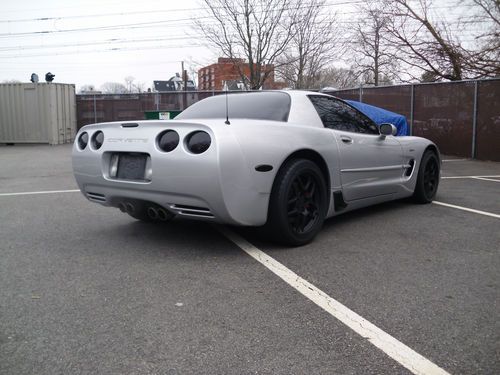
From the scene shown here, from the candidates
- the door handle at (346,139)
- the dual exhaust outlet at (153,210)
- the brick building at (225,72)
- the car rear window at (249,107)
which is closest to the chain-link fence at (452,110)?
the door handle at (346,139)

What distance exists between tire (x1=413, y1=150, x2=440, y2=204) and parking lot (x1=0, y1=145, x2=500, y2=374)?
0.80 m

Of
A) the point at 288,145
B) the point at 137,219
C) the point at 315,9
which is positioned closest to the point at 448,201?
the point at 288,145

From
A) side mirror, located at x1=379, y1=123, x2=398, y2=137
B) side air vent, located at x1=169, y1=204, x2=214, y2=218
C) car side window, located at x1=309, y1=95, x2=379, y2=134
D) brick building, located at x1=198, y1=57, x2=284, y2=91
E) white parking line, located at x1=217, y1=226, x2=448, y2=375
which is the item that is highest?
brick building, located at x1=198, y1=57, x2=284, y2=91

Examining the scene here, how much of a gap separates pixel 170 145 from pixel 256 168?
2.21 feet

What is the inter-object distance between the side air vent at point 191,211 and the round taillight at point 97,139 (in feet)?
3.24

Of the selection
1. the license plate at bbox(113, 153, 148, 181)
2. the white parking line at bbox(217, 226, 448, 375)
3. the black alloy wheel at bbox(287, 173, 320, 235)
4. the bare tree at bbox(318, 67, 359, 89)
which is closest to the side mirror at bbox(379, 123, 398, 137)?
the black alloy wheel at bbox(287, 173, 320, 235)

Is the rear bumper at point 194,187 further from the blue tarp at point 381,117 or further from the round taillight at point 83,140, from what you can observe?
the blue tarp at point 381,117

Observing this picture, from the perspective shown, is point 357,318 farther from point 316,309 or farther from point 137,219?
point 137,219

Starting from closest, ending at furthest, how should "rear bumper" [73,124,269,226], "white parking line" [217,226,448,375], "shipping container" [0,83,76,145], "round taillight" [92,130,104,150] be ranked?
"white parking line" [217,226,448,375], "rear bumper" [73,124,269,226], "round taillight" [92,130,104,150], "shipping container" [0,83,76,145]

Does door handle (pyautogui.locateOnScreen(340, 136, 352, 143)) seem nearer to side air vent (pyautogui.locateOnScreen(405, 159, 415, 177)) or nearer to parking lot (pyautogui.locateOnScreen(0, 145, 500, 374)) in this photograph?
parking lot (pyautogui.locateOnScreen(0, 145, 500, 374))

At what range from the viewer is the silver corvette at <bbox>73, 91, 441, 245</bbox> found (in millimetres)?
Result: 3402

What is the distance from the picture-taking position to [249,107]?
437 cm

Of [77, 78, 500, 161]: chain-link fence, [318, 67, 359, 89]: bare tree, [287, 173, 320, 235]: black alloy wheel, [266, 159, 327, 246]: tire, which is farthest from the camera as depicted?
[318, 67, 359, 89]: bare tree

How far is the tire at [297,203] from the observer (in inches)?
146
